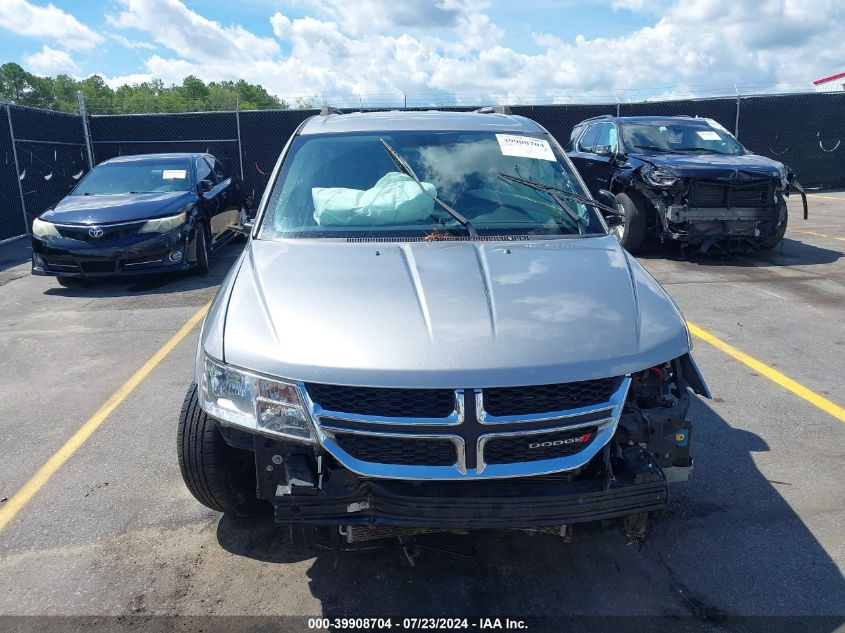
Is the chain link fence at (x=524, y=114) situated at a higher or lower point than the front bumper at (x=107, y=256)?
higher

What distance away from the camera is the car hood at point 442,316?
2311 mm

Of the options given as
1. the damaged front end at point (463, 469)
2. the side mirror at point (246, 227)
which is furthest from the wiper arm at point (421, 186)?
the damaged front end at point (463, 469)

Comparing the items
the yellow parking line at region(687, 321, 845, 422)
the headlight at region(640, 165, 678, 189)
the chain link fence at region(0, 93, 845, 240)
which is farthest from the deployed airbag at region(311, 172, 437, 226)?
the chain link fence at region(0, 93, 845, 240)

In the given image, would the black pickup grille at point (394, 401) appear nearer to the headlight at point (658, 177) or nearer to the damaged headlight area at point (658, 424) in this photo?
the damaged headlight area at point (658, 424)

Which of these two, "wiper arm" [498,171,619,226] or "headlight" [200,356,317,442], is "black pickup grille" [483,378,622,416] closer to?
"headlight" [200,356,317,442]

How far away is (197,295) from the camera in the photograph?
7.93 m

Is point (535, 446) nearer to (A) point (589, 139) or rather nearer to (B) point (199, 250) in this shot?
(B) point (199, 250)

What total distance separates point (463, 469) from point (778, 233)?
26.4 feet

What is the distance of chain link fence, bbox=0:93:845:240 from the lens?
54.9 ft

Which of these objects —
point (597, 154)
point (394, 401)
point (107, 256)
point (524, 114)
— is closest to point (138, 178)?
point (107, 256)

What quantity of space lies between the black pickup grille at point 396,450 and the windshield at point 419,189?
4.24 feet

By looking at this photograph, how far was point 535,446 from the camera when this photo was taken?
2.39 m

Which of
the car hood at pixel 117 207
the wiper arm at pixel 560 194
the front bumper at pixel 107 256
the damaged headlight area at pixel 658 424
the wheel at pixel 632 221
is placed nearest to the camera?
the damaged headlight area at pixel 658 424

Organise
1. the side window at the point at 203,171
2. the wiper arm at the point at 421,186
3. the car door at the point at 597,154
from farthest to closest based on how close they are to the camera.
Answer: the car door at the point at 597,154 → the side window at the point at 203,171 → the wiper arm at the point at 421,186
